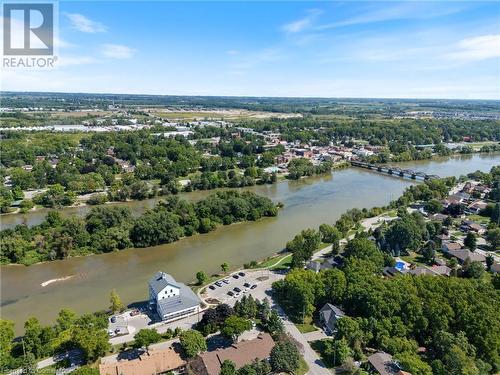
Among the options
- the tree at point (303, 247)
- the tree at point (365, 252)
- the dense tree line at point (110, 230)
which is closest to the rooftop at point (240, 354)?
the tree at point (303, 247)

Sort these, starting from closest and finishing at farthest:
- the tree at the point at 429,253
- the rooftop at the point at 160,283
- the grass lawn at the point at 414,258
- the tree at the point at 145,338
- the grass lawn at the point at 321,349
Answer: the grass lawn at the point at 321,349 → the tree at the point at 145,338 → the rooftop at the point at 160,283 → the tree at the point at 429,253 → the grass lawn at the point at 414,258

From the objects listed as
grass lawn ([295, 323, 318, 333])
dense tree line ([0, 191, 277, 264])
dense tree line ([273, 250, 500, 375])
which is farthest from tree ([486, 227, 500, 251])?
dense tree line ([0, 191, 277, 264])

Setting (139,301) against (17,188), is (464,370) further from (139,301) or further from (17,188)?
(17,188)

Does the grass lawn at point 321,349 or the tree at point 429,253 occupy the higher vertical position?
the tree at point 429,253

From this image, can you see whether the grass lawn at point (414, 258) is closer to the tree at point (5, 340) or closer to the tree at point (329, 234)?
the tree at point (329, 234)

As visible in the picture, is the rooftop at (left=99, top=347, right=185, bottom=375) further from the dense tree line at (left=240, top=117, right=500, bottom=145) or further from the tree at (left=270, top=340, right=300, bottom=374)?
the dense tree line at (left=240, top=117, right=500, bottom=145)
